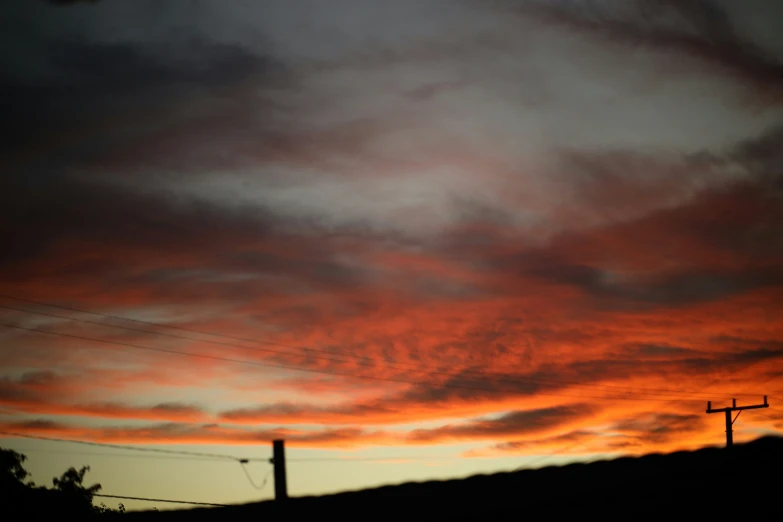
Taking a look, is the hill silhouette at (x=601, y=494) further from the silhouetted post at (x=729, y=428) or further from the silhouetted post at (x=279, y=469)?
the silhouetted post at (x=729, y=428)

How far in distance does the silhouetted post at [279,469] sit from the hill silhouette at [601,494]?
282 mm

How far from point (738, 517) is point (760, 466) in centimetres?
170

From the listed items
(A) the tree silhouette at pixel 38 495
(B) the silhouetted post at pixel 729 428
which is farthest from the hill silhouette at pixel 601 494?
(B) the silhouetted post at pixel 729 428

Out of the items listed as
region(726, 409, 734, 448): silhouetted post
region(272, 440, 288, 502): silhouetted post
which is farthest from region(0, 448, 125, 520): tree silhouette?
region(726, 409, 734, 448): silhouetted post

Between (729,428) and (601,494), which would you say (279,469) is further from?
(729,428)

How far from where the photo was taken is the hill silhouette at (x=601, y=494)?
19.1m

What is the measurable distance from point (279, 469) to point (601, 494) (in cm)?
835

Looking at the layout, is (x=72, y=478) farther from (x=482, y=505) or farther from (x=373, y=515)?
(x=482, y=505)

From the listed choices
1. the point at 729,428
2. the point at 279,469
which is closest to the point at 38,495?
the point at 279,469

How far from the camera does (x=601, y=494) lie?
19859 millimetres

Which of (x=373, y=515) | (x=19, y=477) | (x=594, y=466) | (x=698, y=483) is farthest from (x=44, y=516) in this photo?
(x=698, y=483)

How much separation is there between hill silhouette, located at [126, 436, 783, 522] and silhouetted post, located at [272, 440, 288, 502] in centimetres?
28

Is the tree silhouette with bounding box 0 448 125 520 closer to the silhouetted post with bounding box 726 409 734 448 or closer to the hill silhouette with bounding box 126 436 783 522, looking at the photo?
the hill silhouette with bounding box 126 436 783 522

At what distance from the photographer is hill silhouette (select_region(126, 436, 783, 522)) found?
62.7ft
